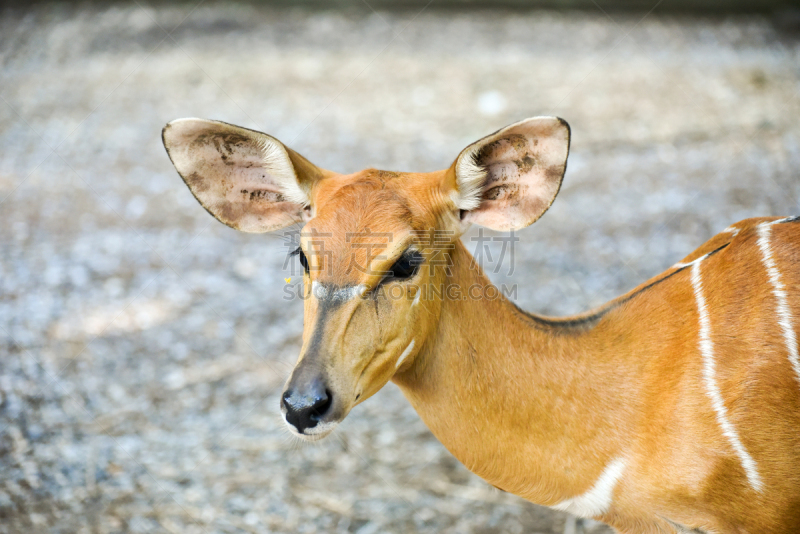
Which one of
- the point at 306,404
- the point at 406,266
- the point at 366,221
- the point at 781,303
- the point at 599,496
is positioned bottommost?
the point at 599,496

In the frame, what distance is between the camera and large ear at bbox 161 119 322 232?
2.83 meters

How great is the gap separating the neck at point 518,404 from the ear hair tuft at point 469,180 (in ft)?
0.94

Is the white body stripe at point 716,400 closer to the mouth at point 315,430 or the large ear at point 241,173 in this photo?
the mouth at point 315,430

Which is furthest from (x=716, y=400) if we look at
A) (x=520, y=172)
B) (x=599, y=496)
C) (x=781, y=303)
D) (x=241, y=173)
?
(x=241, y=173)

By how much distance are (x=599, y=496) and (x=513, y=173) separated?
4.77 ft

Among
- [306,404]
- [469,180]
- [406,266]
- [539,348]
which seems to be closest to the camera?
[306,404]

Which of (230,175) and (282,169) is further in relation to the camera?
(230,175)

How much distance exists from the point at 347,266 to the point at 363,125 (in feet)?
25.4

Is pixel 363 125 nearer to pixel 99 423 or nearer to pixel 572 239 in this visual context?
pixel 572 239

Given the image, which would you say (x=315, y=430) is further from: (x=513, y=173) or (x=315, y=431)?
(x=513, y=173)

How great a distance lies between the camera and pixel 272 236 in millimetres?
7348

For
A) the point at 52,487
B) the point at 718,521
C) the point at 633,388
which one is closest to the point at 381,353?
the point at 633,388

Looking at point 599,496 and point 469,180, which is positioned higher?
point 469,180

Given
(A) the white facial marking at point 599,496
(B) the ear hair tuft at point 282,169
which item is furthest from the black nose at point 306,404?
(A) the white facial marking at point 599,496
